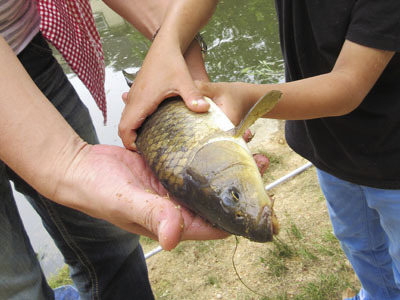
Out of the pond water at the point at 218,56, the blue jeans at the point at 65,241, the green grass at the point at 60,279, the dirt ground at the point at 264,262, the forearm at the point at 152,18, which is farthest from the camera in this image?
the pond water at the point at 218,56

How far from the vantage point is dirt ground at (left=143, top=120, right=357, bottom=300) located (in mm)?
2688

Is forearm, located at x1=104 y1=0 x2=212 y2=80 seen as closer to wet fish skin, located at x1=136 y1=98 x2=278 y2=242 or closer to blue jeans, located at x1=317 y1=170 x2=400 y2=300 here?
wet fish skin, located at x1=136 y1=98 x2=278 y2=242

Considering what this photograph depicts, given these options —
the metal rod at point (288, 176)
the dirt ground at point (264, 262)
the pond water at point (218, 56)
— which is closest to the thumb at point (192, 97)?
the dirt ground at point (264, 262)

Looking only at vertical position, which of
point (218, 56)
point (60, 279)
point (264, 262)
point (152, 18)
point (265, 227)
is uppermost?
point (152, 18)

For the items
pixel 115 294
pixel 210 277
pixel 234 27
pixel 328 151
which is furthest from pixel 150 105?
pixel 234 27

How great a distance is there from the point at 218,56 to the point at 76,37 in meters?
4.21

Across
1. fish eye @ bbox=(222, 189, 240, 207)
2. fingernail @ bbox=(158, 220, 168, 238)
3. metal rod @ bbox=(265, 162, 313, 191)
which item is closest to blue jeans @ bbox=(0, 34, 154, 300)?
fingernail @ bbox=(158, 220, 168, 238)

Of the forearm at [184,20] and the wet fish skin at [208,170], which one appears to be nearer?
the wet fish skin at [208,170]

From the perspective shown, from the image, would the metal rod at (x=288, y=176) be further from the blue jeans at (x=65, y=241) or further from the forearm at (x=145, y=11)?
the forearm at (x=145, y=11)

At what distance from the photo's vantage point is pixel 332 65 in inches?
68.4

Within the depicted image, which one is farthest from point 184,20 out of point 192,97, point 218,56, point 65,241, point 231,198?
point 218,56

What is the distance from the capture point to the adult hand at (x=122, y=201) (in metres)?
1.15

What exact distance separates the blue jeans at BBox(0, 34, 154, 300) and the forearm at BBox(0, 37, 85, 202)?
0.47 meters

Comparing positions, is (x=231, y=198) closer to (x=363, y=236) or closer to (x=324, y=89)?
(x=324, y=89)
